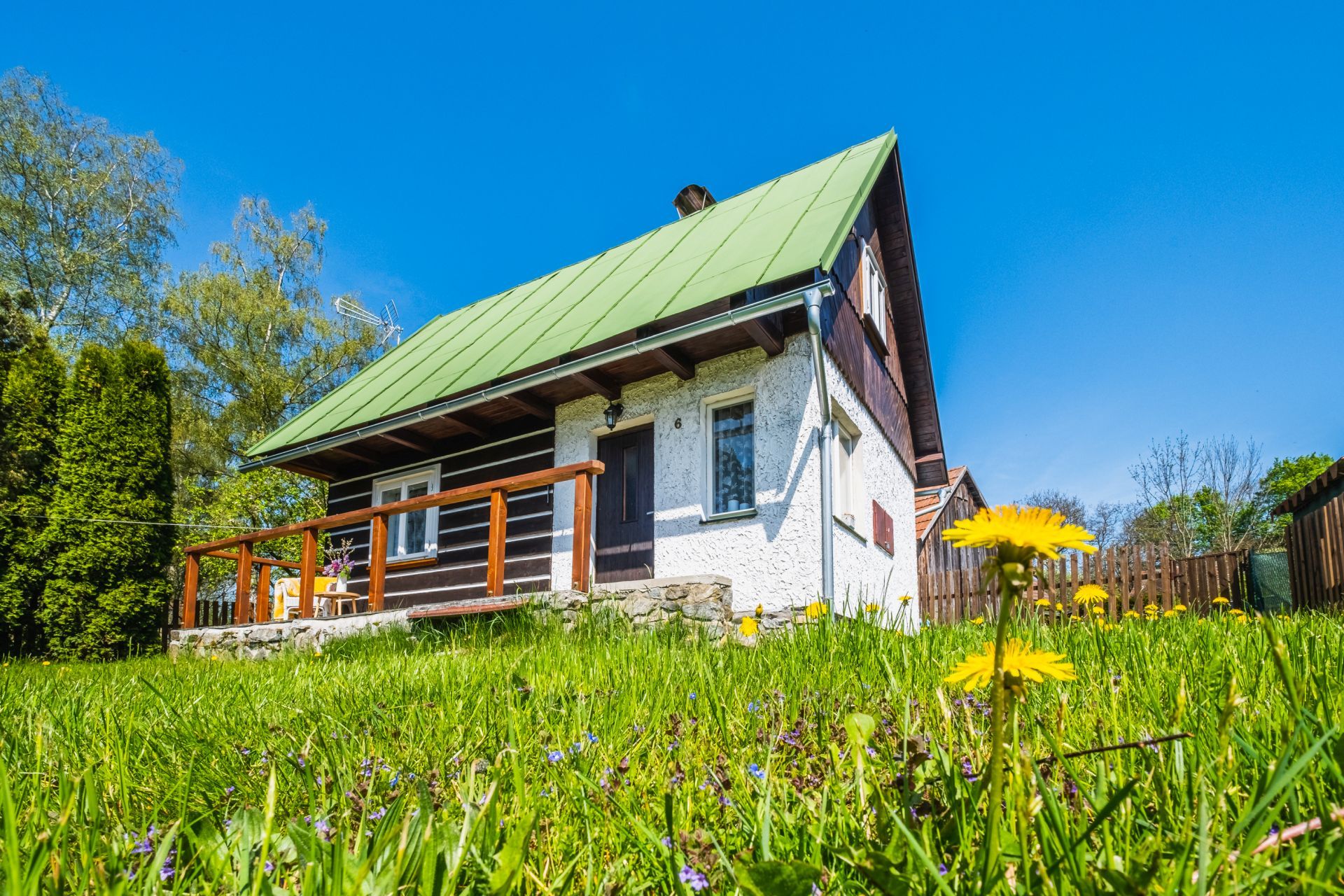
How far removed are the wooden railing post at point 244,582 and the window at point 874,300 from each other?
29.2 feet

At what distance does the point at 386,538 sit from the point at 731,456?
428cm

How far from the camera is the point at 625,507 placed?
928 centimetres

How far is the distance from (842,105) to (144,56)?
104ft

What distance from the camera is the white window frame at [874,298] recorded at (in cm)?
1056

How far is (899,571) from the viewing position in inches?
469

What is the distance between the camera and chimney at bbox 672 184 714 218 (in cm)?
1307

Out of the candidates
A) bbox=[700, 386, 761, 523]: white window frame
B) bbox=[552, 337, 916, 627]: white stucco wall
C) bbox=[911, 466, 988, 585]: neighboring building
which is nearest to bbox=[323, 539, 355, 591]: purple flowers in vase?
bbox=[552, 337, 916, 627]: white stucco wall

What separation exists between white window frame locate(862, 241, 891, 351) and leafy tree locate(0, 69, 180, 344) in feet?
70.0

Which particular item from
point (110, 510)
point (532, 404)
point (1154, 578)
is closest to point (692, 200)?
point (532, 404)

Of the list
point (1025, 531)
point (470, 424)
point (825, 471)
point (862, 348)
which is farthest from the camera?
point (470, 424)

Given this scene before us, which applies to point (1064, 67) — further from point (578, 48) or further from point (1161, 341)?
point (1161, 341)

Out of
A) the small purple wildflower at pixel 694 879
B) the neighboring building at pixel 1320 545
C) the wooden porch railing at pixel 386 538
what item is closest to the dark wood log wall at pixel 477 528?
the wooden porch railing at pixel 386 538

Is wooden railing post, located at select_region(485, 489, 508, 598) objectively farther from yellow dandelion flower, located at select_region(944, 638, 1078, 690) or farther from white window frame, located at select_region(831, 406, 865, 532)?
yellow dandelion flower, located at select_region(944, 638, 1078, 690)

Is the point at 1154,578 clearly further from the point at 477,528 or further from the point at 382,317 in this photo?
the point at 382,317
